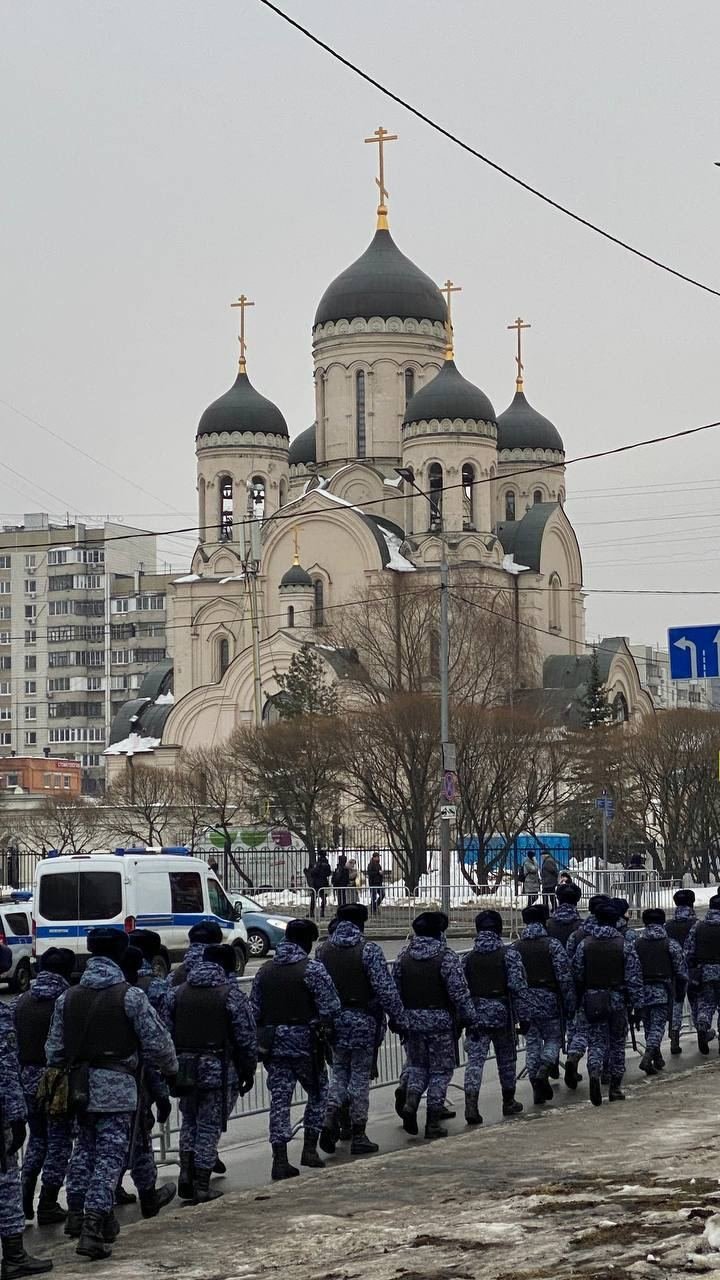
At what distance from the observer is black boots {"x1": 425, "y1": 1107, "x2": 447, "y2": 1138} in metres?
13.1

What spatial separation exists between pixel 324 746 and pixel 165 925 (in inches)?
1030

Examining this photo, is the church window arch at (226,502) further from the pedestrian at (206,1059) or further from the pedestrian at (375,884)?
the pedestrian at (206,1059)

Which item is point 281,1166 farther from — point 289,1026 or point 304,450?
point 304,450

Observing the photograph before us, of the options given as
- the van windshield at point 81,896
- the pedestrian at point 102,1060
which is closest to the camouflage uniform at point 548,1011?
the pedestrian at point 102,1060

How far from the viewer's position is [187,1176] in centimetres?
1118

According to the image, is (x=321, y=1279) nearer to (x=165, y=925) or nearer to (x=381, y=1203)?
(x=381, y=1203)

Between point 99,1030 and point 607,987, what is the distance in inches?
206

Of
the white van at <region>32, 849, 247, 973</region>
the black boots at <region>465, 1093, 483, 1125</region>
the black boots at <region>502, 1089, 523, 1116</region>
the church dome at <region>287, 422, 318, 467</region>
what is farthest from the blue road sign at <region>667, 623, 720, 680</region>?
the church dome at <region>287, 422, 318, 467</region>

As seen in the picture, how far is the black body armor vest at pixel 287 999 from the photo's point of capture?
1191cm

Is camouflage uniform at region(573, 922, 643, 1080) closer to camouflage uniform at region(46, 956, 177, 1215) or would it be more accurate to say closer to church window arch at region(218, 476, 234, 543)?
camouflage uniform at region(46, 956, 177, 1215)

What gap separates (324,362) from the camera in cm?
7800

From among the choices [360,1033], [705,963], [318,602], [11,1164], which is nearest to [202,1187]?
[360,1033]

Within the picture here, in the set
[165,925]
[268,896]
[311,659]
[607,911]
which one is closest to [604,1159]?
[607,911]

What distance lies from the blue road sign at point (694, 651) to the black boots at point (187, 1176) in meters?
10.3
